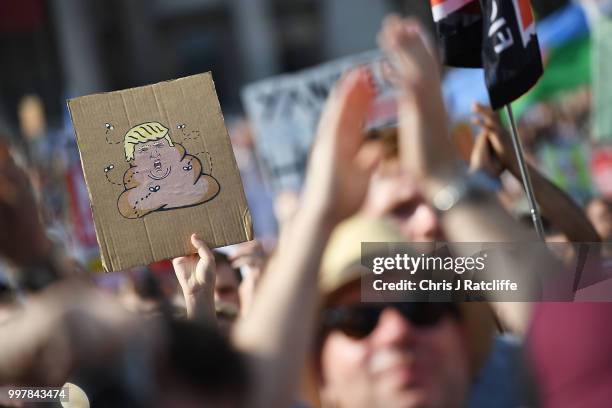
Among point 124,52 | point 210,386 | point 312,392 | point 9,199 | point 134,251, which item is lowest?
point 312,392

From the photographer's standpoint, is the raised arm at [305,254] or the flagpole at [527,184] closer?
the raised arm at [305,254]

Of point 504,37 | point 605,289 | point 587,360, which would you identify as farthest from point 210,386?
point 504,37

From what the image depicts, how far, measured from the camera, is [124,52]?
72.2 ft

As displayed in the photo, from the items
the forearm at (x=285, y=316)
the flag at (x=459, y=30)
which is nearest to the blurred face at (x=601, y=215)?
the flag at (x=459, y=30)

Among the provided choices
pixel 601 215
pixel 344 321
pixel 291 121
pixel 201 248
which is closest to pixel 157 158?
pixel 201 248

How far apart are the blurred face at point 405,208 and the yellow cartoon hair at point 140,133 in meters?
0.67

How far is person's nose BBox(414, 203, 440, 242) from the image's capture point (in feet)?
6.65

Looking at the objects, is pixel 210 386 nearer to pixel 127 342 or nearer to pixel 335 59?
pixel 127 342

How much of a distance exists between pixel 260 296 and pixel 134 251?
83 cm

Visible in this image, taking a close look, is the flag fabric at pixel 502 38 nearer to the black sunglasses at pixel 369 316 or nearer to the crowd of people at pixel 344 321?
the crowd of people at pixel 344 321

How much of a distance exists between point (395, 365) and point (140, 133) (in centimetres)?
90

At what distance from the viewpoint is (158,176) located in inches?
101

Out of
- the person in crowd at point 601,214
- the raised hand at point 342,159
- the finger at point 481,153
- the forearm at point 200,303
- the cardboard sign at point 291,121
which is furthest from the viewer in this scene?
the cardboard sign at point 291,121

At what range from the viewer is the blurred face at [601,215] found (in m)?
4.70
